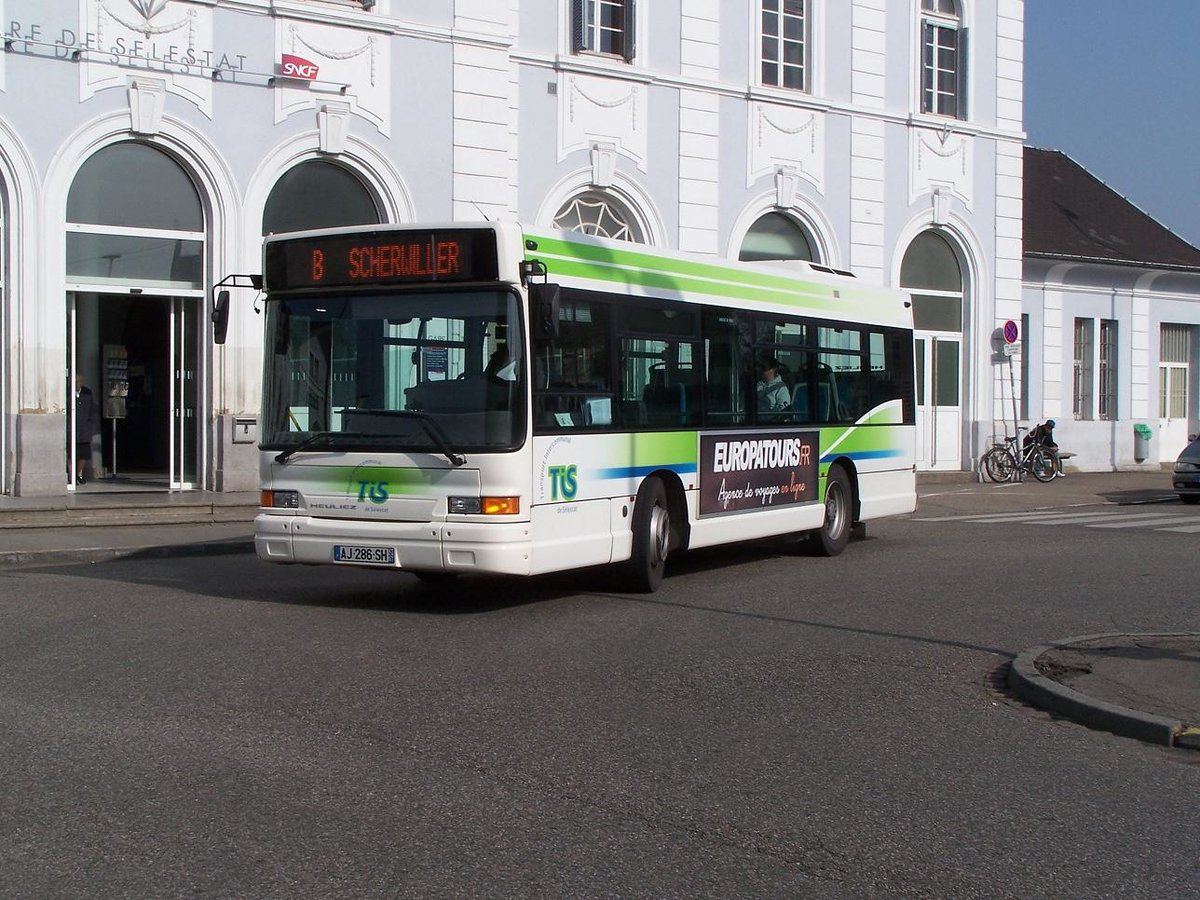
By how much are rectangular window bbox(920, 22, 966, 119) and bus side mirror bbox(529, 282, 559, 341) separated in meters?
20.6

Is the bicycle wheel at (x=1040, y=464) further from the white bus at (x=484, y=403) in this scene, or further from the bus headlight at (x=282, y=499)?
the bus headlight at (x=282, y=499)

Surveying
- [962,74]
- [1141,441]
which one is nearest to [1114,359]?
[1141,441]

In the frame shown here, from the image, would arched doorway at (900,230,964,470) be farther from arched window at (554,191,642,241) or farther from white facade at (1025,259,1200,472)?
arched window at (554,191,642,241)

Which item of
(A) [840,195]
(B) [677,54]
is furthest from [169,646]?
(A) [840,195]

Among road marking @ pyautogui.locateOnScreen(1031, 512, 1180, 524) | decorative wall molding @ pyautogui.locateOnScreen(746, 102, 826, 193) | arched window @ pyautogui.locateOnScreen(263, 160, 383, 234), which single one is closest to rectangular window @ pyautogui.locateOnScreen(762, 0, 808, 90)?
decorative wall molding @ pyautogui.locateOnScreen(746, 102, 826, 193)

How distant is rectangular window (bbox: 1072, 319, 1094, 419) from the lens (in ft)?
113

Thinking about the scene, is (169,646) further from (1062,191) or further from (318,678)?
(1062,191)

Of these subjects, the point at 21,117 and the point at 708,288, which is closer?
the point at 708,288

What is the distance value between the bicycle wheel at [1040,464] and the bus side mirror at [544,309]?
20.6 metres

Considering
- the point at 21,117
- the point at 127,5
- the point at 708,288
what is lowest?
the point at 708,288

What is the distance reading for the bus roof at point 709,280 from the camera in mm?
11570

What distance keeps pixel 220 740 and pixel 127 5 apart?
16200mm

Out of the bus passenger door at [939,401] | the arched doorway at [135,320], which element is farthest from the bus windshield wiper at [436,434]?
the bus passenger door at [939,401]

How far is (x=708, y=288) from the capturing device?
532 inches
